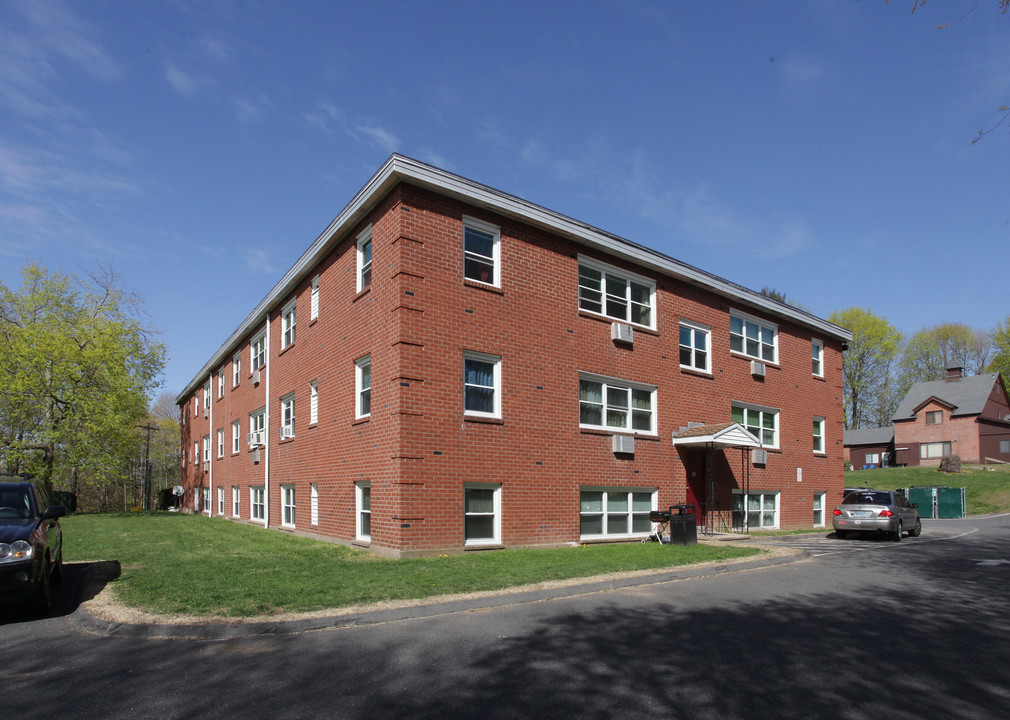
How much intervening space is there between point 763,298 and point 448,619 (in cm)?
1818

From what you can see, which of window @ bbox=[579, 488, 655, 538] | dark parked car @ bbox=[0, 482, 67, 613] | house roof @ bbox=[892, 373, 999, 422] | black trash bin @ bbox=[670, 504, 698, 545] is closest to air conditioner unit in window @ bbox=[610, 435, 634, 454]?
window @ bbox=[579, 488, 655, 538]

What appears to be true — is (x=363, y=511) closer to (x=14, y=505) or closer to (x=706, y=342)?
(x=14, y=505)

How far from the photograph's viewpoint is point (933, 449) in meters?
54.9

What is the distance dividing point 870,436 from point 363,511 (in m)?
59.1

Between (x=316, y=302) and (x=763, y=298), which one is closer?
(x=316, y=302)

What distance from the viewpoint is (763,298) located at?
75.2 feet

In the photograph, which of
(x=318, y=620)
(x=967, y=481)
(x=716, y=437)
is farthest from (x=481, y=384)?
(x=967, y=481)

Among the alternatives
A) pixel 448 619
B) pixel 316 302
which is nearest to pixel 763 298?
pixel 316 302

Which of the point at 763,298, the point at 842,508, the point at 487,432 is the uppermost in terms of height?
the point at 763,298

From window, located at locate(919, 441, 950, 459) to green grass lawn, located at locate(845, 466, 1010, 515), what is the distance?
13.5 feet

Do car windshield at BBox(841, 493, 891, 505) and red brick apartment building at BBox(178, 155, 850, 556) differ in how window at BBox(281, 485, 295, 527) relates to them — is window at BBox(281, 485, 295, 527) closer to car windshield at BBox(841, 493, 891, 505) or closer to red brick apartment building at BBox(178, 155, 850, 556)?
red brick apartment building at BBox(178, 155, 850, 556)

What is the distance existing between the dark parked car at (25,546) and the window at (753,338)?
18761 millimetres

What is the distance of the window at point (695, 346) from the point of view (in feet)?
67.1

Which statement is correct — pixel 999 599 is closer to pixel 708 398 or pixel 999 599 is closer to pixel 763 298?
pixel 708 398
